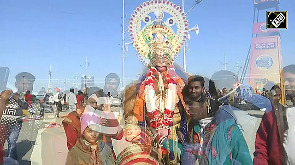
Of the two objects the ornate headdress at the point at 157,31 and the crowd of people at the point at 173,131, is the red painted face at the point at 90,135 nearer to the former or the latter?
the crowd of people at the point at 173,131

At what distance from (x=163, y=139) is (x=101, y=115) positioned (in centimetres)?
65

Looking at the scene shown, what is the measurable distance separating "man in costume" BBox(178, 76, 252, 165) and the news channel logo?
0.65 metres

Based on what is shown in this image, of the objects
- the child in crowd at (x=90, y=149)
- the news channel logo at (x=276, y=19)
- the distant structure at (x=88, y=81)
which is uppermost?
the news channel logo at (x=276, y=19)

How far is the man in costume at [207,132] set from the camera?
197cm

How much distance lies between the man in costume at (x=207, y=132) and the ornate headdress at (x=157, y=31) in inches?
29.8

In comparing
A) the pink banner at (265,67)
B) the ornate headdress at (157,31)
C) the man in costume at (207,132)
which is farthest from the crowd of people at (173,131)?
the pink banner at (265,67)

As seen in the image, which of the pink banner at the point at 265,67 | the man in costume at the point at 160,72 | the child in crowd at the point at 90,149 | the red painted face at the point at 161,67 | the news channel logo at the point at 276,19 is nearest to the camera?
the child in crowd at the point at 90,149

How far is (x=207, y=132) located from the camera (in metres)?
2.24

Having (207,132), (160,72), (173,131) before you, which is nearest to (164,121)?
(173,131)

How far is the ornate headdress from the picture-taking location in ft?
10.9

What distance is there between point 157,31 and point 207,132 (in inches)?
59.2

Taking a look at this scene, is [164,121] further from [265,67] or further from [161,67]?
[265,67]

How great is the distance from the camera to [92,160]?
2.11 metres

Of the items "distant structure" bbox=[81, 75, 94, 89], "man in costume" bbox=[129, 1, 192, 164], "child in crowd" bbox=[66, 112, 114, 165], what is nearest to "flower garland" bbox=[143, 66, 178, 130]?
"man in costume" bbox=[129, 1, 192, 164]
